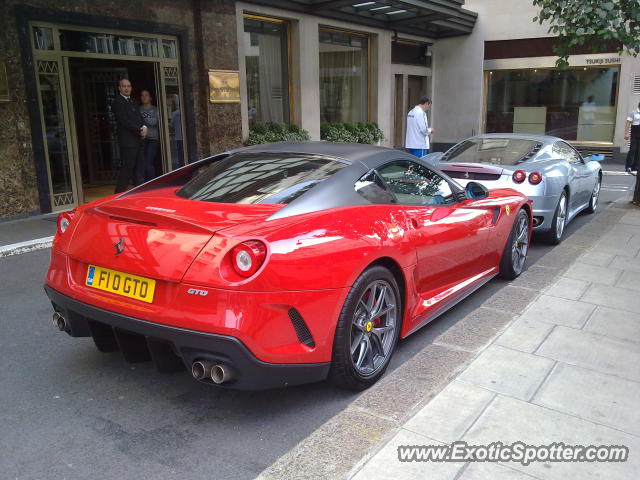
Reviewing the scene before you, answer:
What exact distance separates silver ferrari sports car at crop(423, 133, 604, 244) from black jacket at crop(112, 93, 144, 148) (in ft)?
16.4

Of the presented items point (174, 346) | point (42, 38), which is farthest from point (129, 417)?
point (42, 38)

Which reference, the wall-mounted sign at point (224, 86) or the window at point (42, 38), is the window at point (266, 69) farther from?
the window at point (42, 38)

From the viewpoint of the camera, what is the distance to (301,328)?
2.87 metres

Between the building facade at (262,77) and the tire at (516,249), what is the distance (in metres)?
7.05

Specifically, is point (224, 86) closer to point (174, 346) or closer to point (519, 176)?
point (519, 176)

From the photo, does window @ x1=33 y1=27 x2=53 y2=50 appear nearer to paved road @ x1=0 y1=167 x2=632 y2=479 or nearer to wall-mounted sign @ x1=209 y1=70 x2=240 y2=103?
wall-mounted sign @ x1=209 y1=70 x2=240 y2=103

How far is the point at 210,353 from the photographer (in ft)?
8.87

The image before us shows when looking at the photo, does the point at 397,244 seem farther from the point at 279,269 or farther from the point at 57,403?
the point at 57,403

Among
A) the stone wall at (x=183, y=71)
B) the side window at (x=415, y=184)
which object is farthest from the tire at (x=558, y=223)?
the stone wall at (x=183, y=71)

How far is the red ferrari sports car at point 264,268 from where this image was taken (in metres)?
2.71

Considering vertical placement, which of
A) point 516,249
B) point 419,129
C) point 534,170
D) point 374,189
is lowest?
point 516,249

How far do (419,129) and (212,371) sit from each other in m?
9.91

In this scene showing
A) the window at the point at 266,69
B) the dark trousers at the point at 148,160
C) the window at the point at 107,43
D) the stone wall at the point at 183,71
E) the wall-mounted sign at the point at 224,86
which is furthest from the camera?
the window at the point at 266,69

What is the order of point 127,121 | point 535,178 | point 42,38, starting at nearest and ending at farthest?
point 535,178 → point 42,38 → point 127,121
